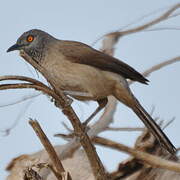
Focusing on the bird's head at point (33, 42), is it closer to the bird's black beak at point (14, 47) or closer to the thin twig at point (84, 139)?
the bird's black beak at point (14, 47)

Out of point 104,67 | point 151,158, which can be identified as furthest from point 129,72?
point 151,158

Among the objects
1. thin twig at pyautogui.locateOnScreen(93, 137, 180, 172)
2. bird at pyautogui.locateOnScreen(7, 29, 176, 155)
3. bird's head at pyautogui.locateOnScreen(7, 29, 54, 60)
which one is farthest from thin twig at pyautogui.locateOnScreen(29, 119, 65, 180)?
bird's head at pyautogui.locateOnScreen(7, 29, 54, 60)

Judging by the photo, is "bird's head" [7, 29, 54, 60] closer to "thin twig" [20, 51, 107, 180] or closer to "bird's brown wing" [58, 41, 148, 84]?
"bird's brown wing" [58, 41, 148, 84]

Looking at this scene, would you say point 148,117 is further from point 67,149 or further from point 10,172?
point 10,172

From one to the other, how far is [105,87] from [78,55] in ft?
1.79

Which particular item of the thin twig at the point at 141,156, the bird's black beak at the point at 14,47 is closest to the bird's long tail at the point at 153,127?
the thin twig at the point at 141,156

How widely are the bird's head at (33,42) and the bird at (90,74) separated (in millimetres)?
107

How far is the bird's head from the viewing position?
571 cm

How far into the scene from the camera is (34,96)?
4391mm

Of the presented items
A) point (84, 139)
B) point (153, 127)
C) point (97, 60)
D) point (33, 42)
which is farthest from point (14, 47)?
point (84, 139)

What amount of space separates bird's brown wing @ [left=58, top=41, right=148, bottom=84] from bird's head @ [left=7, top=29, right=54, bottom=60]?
0.31 meters

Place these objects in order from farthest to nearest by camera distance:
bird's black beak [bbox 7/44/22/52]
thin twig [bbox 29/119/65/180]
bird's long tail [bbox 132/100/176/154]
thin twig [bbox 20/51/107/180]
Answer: bird's black beak [bbox 7/44/22/52] → bird's long tail [bbox 132/100/176/154] → thin twig [bbox 20/51/107/180] → thin twig [bbox 29/119/65/180]

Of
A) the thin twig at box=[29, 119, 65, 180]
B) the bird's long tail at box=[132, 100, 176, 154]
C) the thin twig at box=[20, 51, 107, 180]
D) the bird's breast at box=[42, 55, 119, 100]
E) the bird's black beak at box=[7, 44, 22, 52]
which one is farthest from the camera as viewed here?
the bird's black beak at box=[7, 44, 22, 52]

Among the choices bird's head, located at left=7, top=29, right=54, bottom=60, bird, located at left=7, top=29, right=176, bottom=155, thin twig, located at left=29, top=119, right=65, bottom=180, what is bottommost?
thin twig, located at left=29, top=119, right=65, bottom=180
